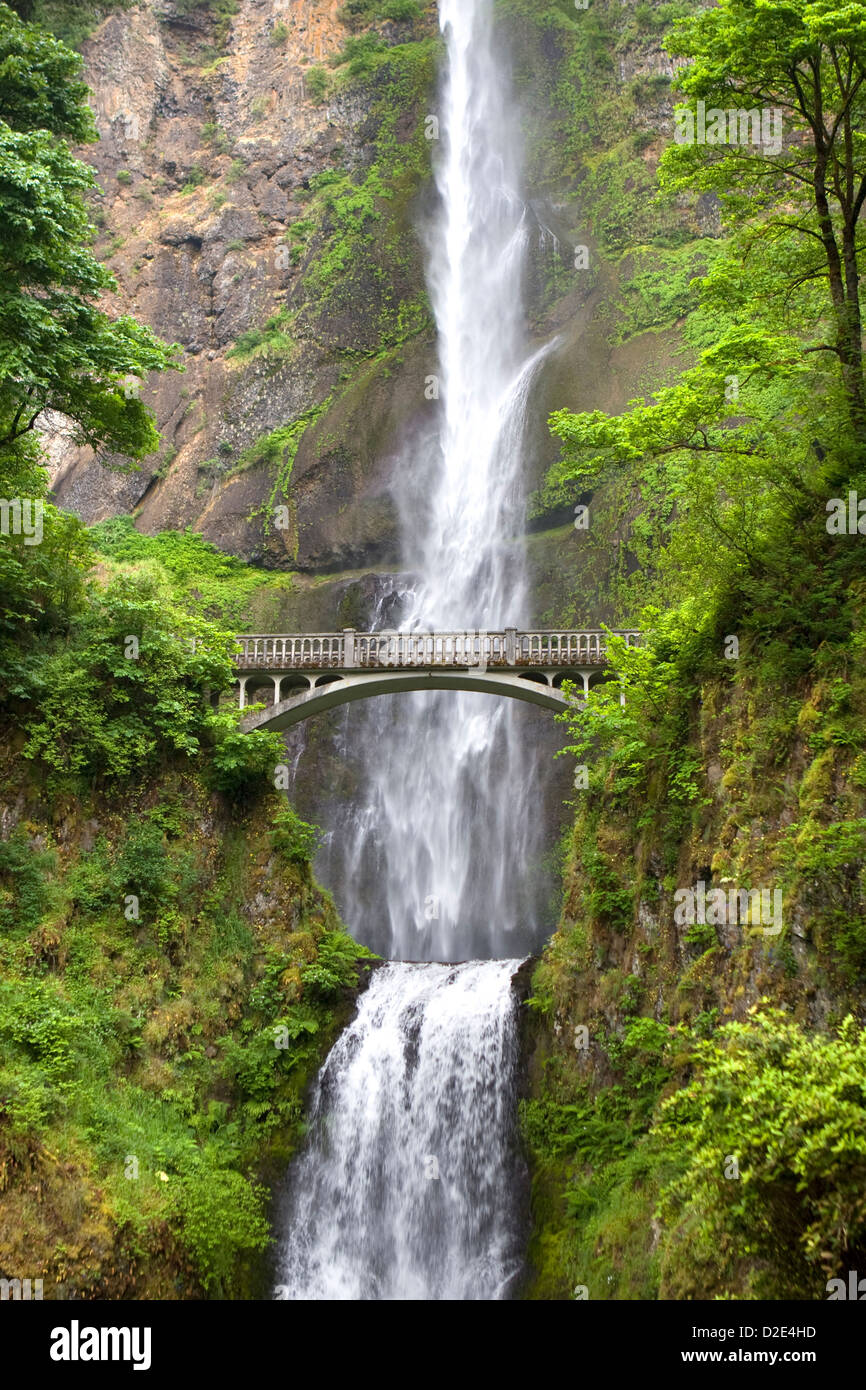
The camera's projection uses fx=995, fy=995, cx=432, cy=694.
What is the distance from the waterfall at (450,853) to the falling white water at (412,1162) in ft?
0.10

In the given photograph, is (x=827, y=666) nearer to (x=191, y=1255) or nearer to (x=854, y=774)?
(x=854, y=774)

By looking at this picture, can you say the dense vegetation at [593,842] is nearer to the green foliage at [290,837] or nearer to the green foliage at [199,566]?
the green foliage at [290,837]

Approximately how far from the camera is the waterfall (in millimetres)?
14398

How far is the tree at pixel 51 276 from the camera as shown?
13.0 meters

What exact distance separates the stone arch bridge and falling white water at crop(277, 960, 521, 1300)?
663 centimetres

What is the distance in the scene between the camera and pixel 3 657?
50.5 feet

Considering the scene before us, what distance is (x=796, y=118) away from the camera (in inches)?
492

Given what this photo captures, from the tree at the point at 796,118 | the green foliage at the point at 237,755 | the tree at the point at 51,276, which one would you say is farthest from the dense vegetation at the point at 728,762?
the tree at the point at 51,276

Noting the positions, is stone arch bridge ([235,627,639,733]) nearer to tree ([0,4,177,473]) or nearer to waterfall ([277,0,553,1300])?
waterfall ([277,0,553,1300])

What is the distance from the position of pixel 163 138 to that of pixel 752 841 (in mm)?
47926

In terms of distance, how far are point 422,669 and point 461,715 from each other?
7.21 m

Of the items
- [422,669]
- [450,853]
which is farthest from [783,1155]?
[450,853]

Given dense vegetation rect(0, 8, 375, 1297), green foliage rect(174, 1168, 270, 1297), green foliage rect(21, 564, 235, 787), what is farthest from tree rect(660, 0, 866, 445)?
green foliage rect(174, 1168, 270, 1297)
